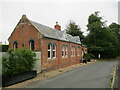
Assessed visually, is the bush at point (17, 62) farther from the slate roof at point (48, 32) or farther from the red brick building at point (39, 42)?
the slate roof at point (48, 32)

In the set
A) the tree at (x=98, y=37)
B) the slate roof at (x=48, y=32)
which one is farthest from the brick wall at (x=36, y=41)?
the tree at (x=98, y=37)

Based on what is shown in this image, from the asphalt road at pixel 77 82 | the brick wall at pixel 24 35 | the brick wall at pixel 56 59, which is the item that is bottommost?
the asphalt road at pixel 77 82

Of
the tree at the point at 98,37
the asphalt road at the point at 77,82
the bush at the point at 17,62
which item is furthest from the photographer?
the tree at the point at 98,37

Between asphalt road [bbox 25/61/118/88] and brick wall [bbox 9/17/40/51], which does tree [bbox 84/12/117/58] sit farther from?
asphalt road [bbox 25/61/118/88]

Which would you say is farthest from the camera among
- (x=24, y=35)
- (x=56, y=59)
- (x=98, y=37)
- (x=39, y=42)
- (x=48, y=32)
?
(x=98, y=37)

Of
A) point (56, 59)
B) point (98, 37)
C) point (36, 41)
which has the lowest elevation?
point (56, 59)

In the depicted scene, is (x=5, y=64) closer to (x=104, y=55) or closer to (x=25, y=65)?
(x=25, y=65)

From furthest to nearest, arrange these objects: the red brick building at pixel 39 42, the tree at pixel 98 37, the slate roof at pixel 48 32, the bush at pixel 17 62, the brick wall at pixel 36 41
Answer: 1. the tree at pixel 98 37
2. the slate roof at pixel 48 32
3. the red brick building at pixel 39 42
4. the brick wall at pixel 36 41
5. the bush at pixel 17 62

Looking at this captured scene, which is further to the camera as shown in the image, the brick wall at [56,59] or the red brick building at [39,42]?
the red brick building at [39,42]

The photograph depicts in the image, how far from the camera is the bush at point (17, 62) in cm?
961

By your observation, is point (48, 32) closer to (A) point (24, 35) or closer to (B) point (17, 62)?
(A) point (24, 35)

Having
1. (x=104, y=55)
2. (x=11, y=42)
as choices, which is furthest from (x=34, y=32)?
(x=104, y=55)

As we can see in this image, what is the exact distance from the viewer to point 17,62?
1038 cm

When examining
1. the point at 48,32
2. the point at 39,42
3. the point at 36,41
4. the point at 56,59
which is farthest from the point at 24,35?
the point at 56,59
